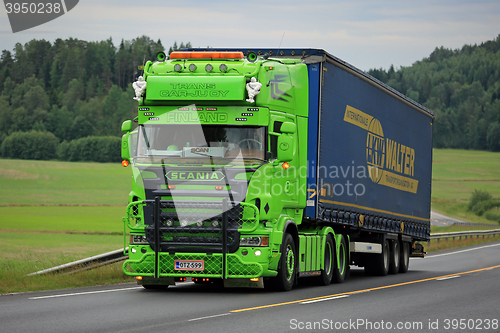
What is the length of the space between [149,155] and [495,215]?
80.7 metres

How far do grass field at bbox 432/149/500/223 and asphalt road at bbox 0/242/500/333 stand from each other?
246ft

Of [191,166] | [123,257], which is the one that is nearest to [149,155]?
[191,166]

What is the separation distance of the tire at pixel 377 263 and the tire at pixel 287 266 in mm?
6901

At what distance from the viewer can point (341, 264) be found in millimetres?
17531

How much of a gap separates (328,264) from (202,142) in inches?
193

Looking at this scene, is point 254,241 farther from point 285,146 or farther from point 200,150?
point 200,150

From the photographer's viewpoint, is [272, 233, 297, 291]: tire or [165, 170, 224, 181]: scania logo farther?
[272, 233, 297, 291]: tire

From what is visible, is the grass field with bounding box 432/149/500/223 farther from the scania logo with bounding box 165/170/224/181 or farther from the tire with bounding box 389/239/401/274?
the scania logo with bounding box 165/170/224/181

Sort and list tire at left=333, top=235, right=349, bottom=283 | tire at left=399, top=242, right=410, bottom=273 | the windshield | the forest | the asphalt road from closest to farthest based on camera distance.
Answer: the asphalt road → the windshield → tire at left=333, top=235, right=349, bottom=283 → tire at left=399, top=242, right=410, bottom=273 → the forest

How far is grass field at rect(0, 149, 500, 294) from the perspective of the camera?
16.7 meters

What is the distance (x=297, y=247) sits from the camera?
14430 millimetres

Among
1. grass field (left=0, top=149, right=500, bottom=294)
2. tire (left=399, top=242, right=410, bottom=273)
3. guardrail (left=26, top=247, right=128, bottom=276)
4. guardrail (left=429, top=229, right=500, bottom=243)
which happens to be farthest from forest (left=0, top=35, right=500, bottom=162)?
guardrail (left=26, top=247, right=128, bottom=276)

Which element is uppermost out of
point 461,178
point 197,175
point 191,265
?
point 197,175

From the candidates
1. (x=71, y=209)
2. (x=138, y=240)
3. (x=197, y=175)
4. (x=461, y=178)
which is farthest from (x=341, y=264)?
(x=461, y=178)
